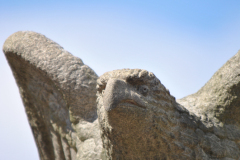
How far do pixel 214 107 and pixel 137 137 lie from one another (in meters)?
0.61

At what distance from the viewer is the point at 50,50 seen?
2693 millimetres

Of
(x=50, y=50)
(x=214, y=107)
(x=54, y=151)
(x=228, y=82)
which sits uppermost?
(x=50, y=50)

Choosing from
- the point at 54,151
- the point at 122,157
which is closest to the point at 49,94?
the point at 54,151

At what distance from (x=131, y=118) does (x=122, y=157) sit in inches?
10.0

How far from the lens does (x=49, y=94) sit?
290 centimetres

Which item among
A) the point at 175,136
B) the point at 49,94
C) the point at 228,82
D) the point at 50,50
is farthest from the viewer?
the point at 49,94

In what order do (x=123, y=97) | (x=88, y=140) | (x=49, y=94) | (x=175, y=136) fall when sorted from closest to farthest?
(x=123, y=97)
(x=175, y=136)
(x=88, y=140)
(x=49, y=94)

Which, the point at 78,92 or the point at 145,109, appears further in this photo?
the point at 78,92

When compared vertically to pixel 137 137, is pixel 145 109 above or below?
above

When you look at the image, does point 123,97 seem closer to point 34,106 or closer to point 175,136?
point 175,136

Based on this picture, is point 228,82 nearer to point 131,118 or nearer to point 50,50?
point 131,118

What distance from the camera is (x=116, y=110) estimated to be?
164cm

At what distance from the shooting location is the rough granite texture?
5.65 ft

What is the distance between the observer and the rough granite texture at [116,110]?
67.7 inches
